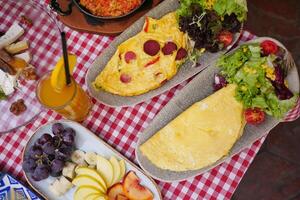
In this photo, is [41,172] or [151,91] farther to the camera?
[151,91]

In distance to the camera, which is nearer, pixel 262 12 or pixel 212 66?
pixel 212 66

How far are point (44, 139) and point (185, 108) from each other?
584 mm

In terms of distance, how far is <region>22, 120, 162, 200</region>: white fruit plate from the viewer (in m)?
1.96

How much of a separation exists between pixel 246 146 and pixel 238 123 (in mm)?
98

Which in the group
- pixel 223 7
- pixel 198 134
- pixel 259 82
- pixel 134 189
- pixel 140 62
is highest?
pixel 223 7

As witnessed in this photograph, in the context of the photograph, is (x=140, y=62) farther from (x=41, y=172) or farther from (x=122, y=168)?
(x=41, y=172)

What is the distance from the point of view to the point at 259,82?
6.36 ft

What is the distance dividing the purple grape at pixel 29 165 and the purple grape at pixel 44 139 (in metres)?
0.08

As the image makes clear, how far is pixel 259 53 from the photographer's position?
1.94 m

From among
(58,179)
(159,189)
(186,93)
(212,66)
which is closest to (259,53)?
(212,66)

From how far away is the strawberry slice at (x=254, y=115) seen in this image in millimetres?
1916

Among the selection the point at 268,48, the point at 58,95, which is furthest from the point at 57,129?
the point at 268,48

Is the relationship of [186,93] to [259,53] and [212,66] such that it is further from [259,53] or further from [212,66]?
[259,53]

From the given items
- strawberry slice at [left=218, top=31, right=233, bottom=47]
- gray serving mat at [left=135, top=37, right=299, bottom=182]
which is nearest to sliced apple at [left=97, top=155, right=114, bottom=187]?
gray serving mat at [left=135, top=37, right=299, bottom=182]
